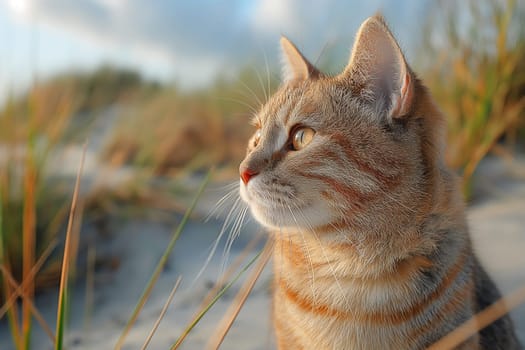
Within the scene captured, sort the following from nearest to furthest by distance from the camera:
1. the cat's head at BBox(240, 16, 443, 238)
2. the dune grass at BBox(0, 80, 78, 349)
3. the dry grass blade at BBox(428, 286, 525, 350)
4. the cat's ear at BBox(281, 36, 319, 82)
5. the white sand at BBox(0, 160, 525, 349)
→ the dry grass blade at BBox(428, 286, 525, 350) → the cat's head at BBox(240, 16, 443, 238) → the cat's ear at BBox(281, 36, 319, 82) → the white sand at BBox(0, 160, 525, 349) → the dune grass at BBox(0, 80, 78, 349)

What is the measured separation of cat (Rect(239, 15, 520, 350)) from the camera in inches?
45.3

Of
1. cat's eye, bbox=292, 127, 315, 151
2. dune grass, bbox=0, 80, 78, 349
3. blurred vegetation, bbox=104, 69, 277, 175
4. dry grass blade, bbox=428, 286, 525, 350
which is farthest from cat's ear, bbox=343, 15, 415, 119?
blurred vegetation, bbox=104, 69, 277, 175

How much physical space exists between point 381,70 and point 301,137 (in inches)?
10.5

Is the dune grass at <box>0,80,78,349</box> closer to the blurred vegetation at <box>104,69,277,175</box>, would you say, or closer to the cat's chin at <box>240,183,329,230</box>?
the blurred vegetation at <box>104,69,277,175</box>

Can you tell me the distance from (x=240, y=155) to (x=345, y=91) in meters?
3.14

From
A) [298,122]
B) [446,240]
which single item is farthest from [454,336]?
[298,122]

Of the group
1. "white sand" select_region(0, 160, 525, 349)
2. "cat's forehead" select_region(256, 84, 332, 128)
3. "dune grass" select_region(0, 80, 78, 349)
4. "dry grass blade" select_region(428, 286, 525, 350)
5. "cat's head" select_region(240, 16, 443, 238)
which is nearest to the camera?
"dry grass blade" select_region(428, 286, 525, 350)

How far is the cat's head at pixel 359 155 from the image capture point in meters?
1.15

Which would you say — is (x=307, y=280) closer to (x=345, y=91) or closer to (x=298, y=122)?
(x=298, y=122)

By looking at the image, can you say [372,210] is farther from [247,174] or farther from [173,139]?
[173,139]

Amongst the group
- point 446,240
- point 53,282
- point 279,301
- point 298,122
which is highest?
point 298,122

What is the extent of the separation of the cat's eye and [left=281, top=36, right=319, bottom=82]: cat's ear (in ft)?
1.11

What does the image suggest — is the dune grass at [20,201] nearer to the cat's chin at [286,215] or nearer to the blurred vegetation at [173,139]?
the blurred vegetation at [173,139]

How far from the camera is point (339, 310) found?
1.21 m
